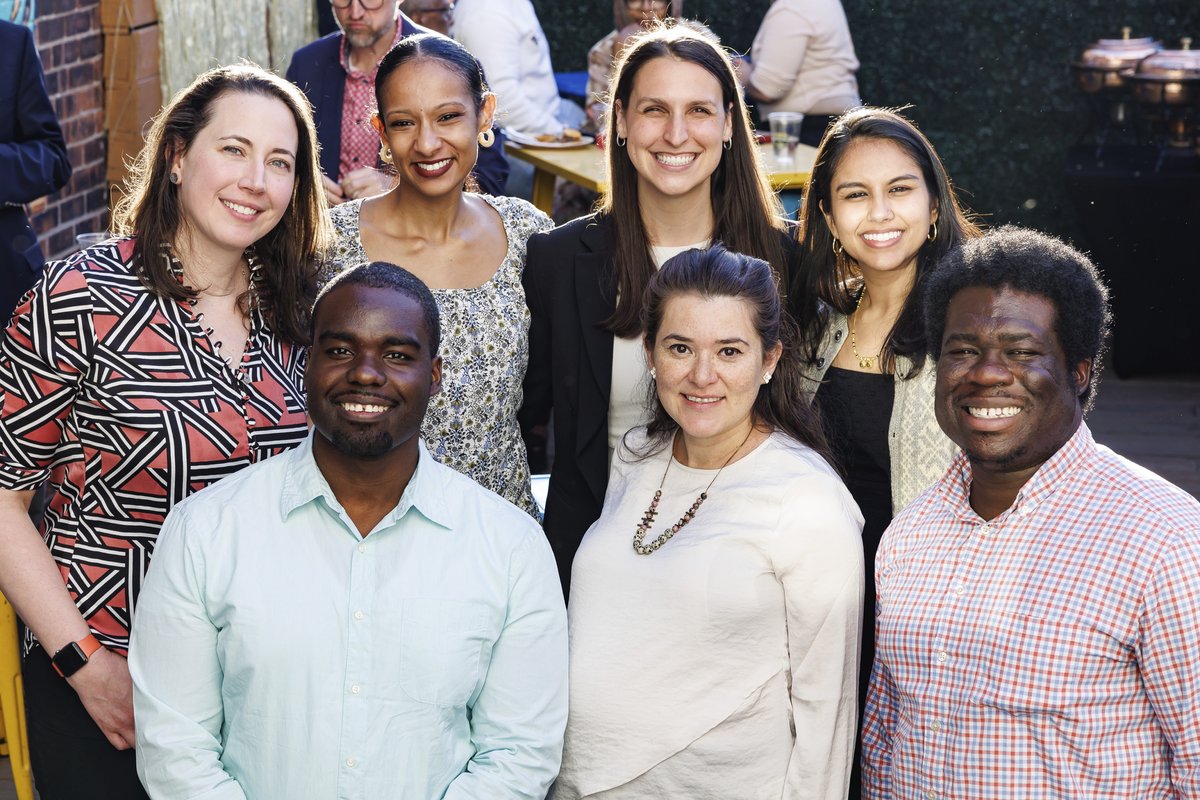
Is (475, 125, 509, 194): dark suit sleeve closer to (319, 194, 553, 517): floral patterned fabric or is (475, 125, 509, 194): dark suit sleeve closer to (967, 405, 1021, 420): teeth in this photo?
(319, 194, 553, 517): floral patterned fabric

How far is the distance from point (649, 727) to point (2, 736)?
2.17 meters

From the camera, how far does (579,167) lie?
6.12m

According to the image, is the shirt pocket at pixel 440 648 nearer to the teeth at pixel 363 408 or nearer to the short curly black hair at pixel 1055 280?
the teeth at pixel 363 408

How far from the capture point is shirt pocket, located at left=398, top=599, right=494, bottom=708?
6.67ft

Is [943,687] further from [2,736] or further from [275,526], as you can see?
[2,736]

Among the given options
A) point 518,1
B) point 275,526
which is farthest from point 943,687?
point 518,1

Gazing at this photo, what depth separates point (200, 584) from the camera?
2025 mm

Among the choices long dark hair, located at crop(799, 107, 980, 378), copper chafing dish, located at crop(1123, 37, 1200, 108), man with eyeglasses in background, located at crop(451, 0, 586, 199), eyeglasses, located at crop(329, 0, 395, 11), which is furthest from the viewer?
copper chafing dish, located at crop(1123, 37, 1200, 108)

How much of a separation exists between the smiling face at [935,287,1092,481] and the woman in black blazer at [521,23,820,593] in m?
0.88

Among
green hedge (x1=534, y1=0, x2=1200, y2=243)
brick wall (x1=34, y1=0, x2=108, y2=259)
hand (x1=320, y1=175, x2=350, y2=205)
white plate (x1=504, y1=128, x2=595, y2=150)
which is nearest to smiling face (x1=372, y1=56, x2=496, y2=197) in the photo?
hand (x1=320, y1=175, x2=350, y2=205)

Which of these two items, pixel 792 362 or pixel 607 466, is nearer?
pixel 792 362

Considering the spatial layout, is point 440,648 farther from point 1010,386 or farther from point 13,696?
point 13,696

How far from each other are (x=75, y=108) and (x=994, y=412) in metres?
4.25

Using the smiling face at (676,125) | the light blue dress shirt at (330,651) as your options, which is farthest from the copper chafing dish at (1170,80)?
the light blue dress shirt at (330,651)
